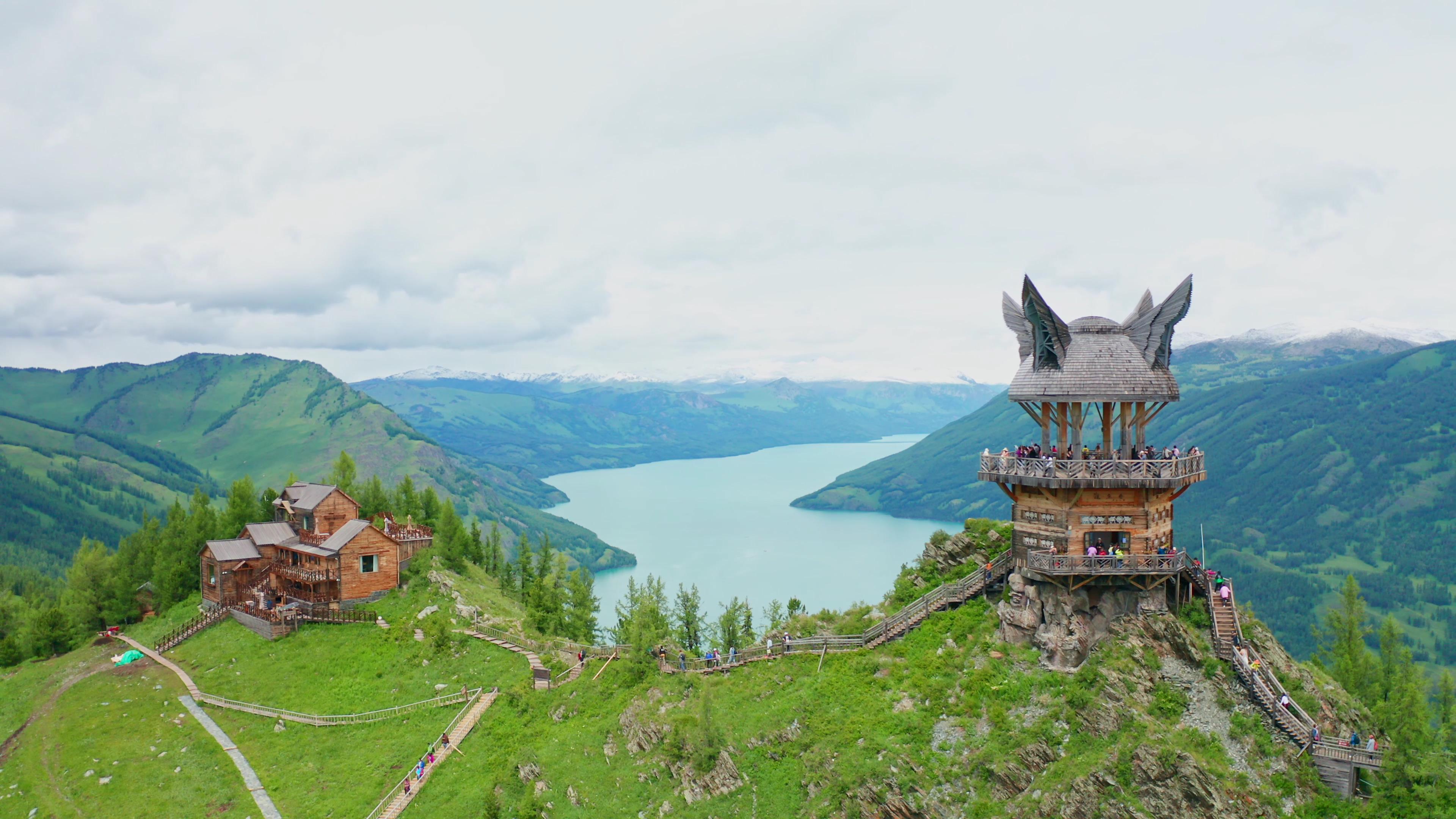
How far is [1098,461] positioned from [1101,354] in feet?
15.8

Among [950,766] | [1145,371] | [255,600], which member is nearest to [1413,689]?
A: [1145,371]

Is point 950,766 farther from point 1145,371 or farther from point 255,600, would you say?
point 255,600

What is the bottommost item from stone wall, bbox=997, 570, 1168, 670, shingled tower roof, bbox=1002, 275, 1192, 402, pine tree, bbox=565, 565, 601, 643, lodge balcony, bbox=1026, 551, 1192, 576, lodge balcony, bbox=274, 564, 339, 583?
pine tree, bbox=565, 565, 601, 643

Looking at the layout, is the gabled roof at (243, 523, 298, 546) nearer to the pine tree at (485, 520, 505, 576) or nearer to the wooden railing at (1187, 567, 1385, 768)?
the pine tree at (485, 520, 505, 576)

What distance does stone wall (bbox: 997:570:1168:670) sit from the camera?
34.3 m

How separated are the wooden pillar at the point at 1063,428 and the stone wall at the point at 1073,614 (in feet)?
19.1

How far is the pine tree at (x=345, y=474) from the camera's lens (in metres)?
88.0

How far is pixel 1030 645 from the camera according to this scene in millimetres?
35812

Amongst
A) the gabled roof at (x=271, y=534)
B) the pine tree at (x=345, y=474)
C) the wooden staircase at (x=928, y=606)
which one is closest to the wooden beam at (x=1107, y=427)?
the wooden staircase at (x=928, y=606)

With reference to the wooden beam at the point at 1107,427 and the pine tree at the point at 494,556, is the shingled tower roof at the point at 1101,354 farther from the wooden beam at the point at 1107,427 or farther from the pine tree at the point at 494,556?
the pine tree at the point at 494,556

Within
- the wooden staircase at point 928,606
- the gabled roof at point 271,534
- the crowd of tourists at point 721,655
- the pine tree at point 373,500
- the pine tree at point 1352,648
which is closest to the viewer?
the wooden staircase at point 928,606

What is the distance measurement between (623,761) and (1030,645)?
19.2 metres

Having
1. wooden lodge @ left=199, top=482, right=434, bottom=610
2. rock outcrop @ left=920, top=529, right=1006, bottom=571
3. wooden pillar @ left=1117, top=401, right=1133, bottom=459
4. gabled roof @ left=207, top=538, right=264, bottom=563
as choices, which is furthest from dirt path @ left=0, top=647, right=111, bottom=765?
wooden pillar @ left=1117, top=401, right=1133, bottom=459

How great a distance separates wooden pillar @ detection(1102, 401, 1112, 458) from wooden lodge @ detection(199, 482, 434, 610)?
5381cm
